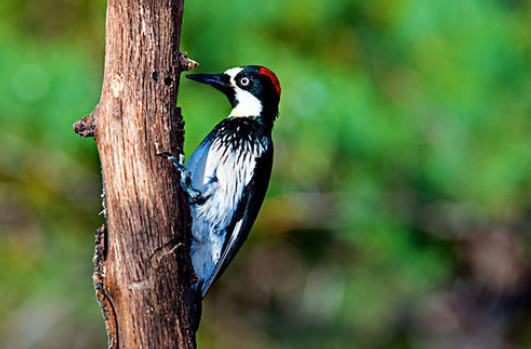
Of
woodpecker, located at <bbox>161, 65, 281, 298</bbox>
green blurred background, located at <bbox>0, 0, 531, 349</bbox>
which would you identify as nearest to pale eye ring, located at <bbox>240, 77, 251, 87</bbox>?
woodpecker, located at <bbox>161, 65, 281, 298</bbox>

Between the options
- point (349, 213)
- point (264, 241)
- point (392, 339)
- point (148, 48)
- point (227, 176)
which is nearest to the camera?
point (148, 48)

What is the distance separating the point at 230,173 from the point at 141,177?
0.89m

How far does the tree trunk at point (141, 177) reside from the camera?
2236 millimetres

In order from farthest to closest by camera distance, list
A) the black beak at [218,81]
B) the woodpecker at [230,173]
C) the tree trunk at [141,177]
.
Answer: the black beak at [218,81] < the woodpecker at [230,173] < the tree trunk at [141,177]

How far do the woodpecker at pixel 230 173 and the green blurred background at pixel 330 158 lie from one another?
2.54m

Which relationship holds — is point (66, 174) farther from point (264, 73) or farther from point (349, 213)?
point (264, 73)

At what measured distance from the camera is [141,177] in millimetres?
2262

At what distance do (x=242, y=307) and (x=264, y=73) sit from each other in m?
6.35

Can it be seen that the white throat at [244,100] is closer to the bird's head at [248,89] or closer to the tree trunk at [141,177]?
the bird's head at [248,89]

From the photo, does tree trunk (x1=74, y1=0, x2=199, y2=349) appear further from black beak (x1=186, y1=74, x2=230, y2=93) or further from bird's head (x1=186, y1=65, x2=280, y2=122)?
bird's head (x1=186, y1=65, x2=280, y2=122)

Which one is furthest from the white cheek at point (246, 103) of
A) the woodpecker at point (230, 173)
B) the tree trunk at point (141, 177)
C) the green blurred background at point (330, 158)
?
the green blurred background at point (330, 158)

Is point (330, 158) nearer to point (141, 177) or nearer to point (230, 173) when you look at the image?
point (230, 173)

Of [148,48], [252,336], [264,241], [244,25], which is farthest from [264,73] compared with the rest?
[252,336]

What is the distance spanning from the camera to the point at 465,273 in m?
9.02
